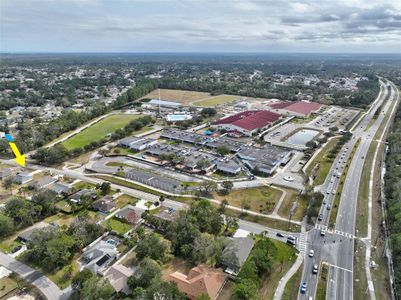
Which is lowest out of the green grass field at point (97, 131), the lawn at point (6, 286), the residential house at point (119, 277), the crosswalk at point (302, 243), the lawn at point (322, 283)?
the lawn at point (6, 286)

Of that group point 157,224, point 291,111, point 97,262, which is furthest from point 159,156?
point 291,111

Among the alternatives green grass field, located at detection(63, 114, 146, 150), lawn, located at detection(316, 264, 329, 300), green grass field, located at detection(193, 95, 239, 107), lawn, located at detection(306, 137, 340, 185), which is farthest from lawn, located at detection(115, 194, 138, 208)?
green grass field, located at detection(193, 95, 239, 107)

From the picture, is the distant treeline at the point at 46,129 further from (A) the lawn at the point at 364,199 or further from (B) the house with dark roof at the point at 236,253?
(A) the lawn at the point at 364,199

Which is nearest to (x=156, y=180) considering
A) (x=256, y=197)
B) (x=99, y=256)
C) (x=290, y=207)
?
(x=256, y=197)

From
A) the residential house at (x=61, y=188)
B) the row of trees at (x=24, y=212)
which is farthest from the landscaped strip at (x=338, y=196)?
the residential house at (x=61, y=188)

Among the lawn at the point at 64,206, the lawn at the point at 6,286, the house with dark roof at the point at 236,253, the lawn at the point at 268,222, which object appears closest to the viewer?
the lawn at the point at 6,286

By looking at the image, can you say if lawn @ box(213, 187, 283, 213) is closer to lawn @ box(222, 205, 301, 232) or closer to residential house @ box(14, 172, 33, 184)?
lawn @ box(222, 205, 301, 232)
